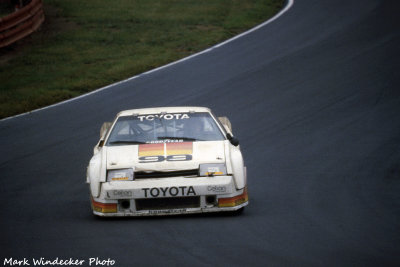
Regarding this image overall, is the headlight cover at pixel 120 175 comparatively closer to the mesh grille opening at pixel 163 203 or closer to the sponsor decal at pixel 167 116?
the mesh grille opening at pixel 163 203

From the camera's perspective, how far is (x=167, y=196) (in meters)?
7.83

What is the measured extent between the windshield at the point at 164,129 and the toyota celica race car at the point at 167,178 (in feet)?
0.25

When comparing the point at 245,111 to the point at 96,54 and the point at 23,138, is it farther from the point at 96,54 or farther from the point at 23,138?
the point at 96,54

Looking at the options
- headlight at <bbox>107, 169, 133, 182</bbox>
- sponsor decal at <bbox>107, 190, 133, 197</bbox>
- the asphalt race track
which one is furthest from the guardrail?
sponsor decal at <bbox>107, 190, 133, 197</bbox>

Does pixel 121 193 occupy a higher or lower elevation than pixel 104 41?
lower

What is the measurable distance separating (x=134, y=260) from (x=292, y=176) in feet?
15.2

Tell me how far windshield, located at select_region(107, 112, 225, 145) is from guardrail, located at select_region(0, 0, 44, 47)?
13.4 meters

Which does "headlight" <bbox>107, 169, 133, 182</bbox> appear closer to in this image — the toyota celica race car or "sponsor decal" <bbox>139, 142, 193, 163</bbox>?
the toyota celica race car

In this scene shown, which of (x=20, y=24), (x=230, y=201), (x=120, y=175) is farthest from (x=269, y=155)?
(x=20, y=24)

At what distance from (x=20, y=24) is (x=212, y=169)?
17.0 m

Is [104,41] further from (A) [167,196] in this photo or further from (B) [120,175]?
(A) [167,196]

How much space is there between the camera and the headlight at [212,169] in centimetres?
804

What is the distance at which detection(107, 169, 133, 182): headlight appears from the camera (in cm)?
802

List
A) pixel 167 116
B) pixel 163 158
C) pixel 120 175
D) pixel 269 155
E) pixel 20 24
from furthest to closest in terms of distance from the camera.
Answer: pixel 20 24 → pixel 269 155 → pixel 167 116 → pixel 163 158 → pixel 120 175
